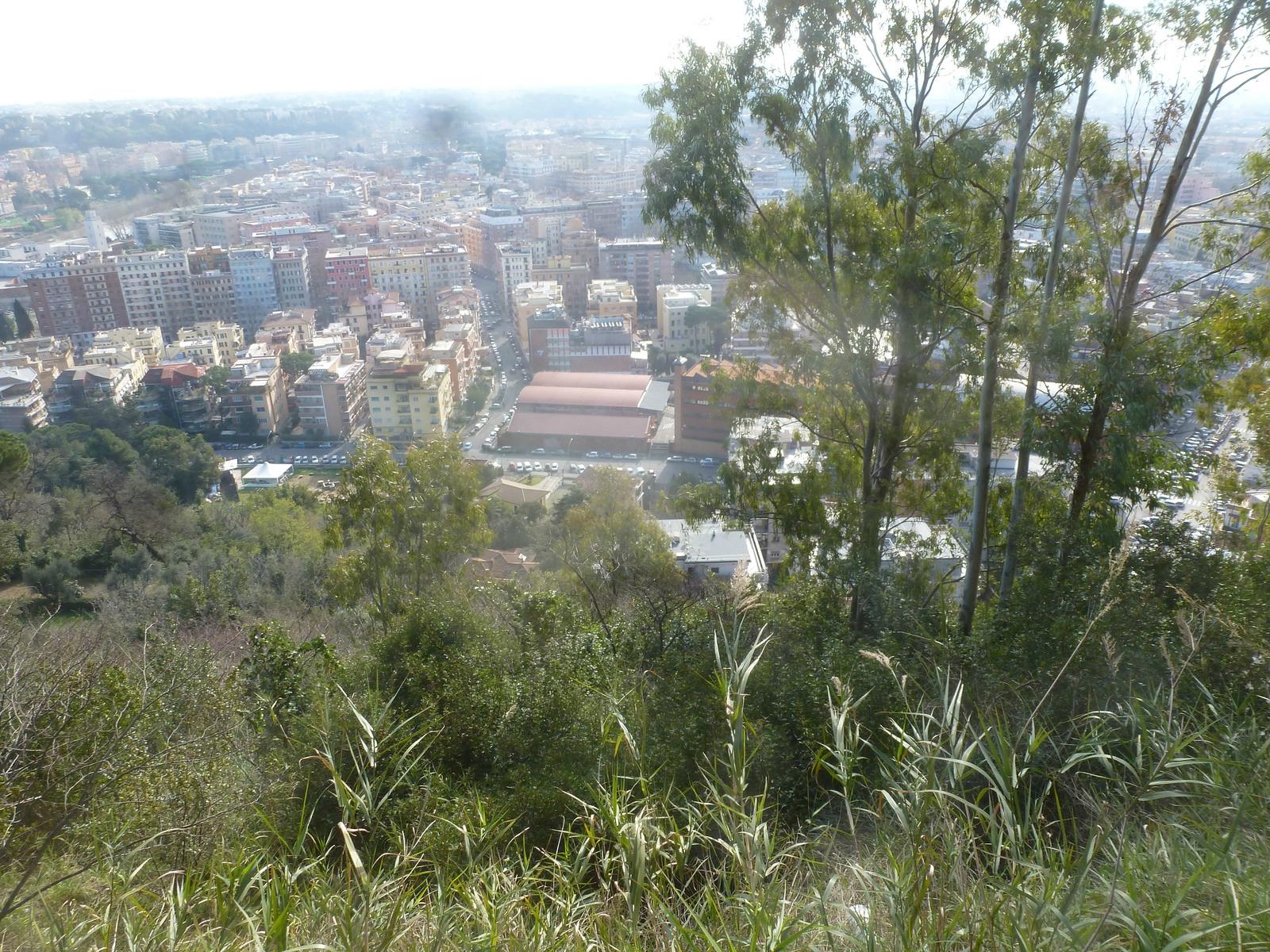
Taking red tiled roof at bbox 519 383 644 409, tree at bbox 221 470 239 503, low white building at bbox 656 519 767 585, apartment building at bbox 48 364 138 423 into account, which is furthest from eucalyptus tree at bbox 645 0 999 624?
apartment building at bbox 48 364 138 423

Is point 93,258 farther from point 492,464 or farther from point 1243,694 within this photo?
point 1243,694

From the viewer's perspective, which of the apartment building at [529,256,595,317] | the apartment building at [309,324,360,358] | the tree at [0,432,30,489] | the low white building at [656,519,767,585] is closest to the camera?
the low white building at [656,519,767,585]

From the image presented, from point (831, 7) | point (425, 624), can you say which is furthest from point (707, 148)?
point (425, 624)

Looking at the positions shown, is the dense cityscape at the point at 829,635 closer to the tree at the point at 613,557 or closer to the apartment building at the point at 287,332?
the tree at the point at 613,557

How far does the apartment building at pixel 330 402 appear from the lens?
14703mm

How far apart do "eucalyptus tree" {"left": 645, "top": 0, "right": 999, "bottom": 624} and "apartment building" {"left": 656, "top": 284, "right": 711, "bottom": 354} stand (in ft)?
38.1

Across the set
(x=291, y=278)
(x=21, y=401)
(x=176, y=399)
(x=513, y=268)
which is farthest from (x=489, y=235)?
(x=21, y=401)

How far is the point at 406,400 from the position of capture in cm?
1339

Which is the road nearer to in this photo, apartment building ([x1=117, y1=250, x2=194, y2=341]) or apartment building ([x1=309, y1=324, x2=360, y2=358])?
apartment building ([x1=309, y1=324, x2=360, y2=358])

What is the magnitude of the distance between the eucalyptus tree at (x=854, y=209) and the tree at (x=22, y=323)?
→ 2125cm

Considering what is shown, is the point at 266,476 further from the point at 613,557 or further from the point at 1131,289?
the point at 1131,289

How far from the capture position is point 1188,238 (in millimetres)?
3084

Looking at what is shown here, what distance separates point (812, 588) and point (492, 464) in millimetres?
8634

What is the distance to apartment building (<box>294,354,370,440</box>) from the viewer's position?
14703 mm
